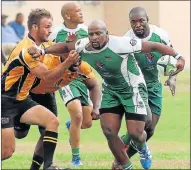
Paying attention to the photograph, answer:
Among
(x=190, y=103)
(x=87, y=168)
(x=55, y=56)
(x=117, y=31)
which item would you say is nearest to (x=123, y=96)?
(x=55, y=56)

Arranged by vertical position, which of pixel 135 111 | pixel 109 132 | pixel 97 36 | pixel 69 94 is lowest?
pixel 69 94

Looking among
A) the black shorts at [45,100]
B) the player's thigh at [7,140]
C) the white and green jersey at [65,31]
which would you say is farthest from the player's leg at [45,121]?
the white and green jersey at [65,31]

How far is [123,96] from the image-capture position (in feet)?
39.5

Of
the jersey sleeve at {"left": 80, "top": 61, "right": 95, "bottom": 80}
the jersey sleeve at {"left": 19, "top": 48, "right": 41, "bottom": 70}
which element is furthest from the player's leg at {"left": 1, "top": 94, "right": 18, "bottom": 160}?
the jersey sleeve at {"left": 80, "top": 61, "right": 95, "bottom": 80}

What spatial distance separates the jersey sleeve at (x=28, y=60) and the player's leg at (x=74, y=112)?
2.54 metres

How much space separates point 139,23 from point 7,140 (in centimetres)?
240

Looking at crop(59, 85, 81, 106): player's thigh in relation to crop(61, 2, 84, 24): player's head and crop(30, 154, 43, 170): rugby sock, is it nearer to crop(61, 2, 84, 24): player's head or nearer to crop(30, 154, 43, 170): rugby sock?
crop(61, 2, 84, 24): player's head

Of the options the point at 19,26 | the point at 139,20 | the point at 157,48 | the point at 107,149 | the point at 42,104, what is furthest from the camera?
the point at 19,26

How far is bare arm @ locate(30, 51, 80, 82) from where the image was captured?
10922mm

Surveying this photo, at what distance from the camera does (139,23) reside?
12383mm

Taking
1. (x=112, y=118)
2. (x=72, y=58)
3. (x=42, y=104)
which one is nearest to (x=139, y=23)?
(x=112, y=118)

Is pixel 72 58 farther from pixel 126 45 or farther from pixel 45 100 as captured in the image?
pixel 45 100

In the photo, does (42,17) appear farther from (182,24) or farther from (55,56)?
(182,24)

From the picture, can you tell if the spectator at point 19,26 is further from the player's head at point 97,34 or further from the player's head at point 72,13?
the player's head at point 97,34
